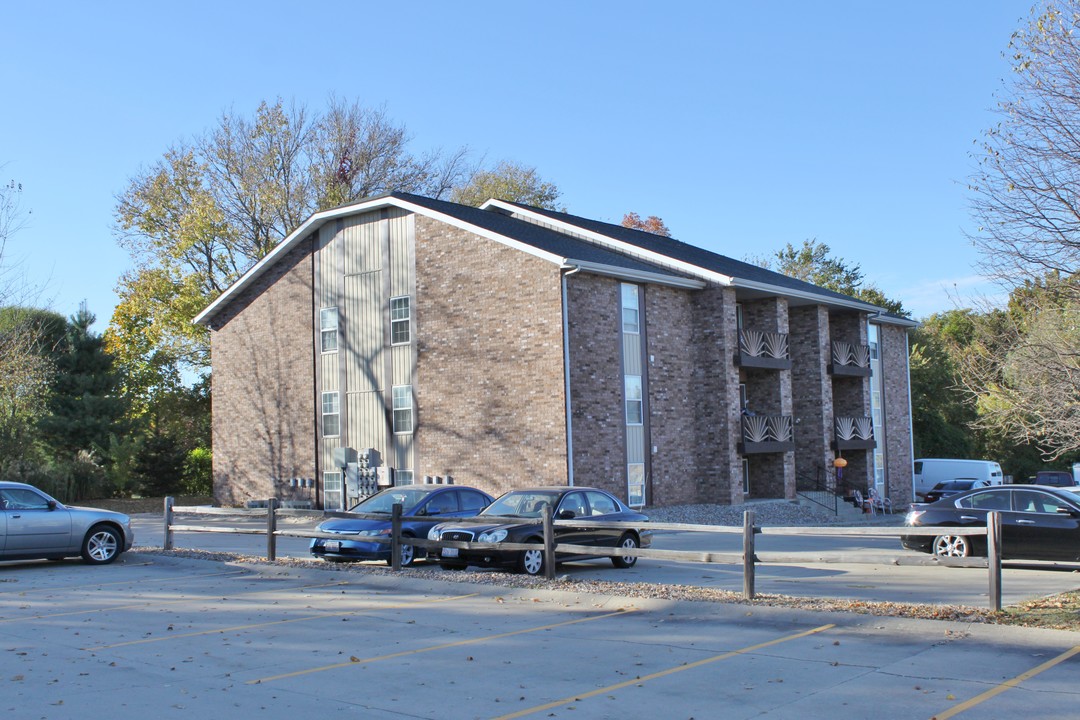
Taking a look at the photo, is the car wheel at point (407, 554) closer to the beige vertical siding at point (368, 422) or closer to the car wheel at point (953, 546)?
the car wheel at point (953, 546)

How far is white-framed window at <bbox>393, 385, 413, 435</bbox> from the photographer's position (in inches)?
1249

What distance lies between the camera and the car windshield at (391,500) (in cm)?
1811

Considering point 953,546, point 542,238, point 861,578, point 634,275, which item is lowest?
point 861,578

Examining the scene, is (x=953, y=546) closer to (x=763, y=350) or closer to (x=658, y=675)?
(x=658, y=675)

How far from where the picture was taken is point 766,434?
32.9 m

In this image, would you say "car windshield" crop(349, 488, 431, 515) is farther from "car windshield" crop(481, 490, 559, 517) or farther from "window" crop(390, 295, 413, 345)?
"window" crop(390, 295, 413, 345)

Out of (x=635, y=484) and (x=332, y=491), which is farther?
(x=332, y=491)

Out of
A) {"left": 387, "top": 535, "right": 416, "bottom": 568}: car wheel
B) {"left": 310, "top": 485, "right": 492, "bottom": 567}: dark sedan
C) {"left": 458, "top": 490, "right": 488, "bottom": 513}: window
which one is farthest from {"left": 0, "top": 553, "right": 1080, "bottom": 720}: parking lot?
{"left": 458, "top": 490, "right": 488, "bottom": 513}: window

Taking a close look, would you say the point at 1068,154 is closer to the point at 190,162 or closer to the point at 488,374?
the point at 488,374

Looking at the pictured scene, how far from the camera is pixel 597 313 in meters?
28.7

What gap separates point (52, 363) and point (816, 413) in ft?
97.5

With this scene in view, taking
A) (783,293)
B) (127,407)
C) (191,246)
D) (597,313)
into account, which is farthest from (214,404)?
(783,293)

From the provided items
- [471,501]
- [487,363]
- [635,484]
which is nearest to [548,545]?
[471,501]

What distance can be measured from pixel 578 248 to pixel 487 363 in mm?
4493
